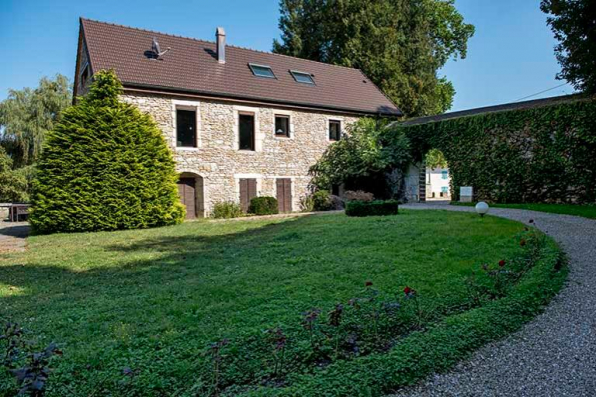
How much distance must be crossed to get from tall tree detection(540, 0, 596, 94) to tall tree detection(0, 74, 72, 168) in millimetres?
28232

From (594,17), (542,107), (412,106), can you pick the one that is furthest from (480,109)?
(412,106)

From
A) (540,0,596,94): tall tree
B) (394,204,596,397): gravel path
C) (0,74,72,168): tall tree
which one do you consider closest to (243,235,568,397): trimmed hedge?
(394,204,596,397): gravel path

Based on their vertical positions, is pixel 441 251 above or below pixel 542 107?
below

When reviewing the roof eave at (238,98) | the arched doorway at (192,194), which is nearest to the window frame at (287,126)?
the roof eave at (238,98)

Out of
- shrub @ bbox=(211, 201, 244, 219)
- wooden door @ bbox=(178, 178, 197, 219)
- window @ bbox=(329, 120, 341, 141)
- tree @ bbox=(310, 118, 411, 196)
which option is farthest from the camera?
window @ bbox=(329, 120, 341, 141)

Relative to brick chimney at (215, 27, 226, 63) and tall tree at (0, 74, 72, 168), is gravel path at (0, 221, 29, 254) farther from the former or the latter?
tall tree at (0, 74, 72, 168)

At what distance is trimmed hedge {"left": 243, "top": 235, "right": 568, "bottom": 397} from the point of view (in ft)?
8.52

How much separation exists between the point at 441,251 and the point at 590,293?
2249 mm

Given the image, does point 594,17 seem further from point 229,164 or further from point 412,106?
point 412,106

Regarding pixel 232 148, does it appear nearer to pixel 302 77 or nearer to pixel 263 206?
pixel 263 206

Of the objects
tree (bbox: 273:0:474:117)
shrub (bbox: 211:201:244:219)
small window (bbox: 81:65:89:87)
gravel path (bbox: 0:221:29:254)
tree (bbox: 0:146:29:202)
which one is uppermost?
tree (bbox: 273:0:474:117)

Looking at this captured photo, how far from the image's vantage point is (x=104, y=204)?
12.2 metres

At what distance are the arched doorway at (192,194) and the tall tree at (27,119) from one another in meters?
16.2

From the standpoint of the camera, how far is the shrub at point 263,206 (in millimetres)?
16578
